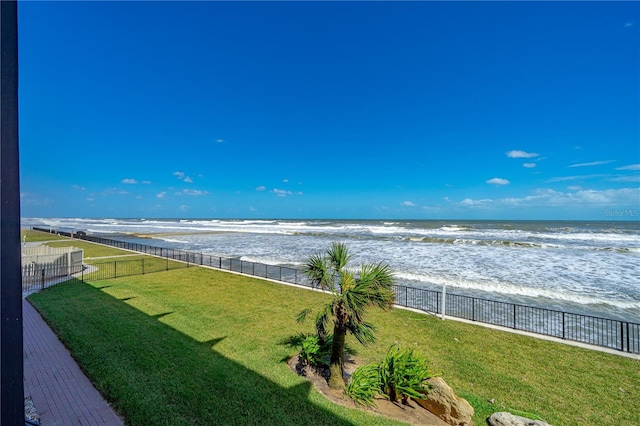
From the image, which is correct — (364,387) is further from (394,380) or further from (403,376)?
(403,376)

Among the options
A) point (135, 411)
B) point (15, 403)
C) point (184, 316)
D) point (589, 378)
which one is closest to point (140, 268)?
point (184, 316)

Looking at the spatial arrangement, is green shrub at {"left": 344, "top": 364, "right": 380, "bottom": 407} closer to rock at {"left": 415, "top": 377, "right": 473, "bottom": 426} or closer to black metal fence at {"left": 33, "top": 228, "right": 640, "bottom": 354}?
rock at {"left": 415, "top": 377, "right": 473, "bottom": 426}

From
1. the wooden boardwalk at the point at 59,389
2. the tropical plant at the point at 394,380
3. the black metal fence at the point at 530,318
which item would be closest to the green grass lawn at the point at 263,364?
the wooden boardwalk at the point at 59,389

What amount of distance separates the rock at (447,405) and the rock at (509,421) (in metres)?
0.37

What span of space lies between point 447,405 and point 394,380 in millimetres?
1062

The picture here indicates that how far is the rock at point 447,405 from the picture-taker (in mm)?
5477

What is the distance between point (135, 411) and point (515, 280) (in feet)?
69.6

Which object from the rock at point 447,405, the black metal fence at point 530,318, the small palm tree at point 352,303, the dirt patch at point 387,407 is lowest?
the black metal fence at point 530,318

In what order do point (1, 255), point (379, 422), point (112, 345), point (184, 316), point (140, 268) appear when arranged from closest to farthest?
point (1, 255) → point (379, 422) → point (112, 345) → point (184, 316) → point (140, 268)

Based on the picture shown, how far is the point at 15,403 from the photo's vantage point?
203 cm

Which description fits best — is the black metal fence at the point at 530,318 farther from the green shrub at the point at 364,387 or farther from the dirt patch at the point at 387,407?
the dirt patch at the point at 387,407

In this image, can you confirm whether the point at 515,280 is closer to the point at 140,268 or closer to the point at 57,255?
the point at 140,268

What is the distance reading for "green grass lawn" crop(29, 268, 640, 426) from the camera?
5.77 m

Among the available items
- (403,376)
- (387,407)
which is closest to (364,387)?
(387,407)
